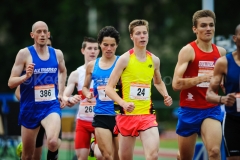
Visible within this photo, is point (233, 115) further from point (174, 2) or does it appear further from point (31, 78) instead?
point (174, 2)

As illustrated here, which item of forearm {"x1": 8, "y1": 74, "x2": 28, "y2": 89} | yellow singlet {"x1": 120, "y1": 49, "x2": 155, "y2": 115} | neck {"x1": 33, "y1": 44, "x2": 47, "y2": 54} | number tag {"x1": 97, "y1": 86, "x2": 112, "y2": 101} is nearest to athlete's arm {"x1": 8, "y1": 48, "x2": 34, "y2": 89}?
forearm {"x1": 8, "y1": 74, "x2": 28, "y2": 89}

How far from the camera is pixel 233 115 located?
8.27 m

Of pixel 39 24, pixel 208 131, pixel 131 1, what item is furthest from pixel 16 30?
pixel 208 131

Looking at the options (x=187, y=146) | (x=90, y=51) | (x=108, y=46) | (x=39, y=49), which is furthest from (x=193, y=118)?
(x=90, y=51)

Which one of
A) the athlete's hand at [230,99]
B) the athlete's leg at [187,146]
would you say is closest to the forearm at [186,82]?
the athlete's leg at [187,146]

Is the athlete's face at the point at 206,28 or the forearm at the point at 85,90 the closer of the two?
the athlete's face at the point at 206,28

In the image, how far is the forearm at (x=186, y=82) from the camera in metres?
9.04

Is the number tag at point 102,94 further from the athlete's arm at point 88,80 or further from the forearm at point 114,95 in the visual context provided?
the forearm at point 114,95

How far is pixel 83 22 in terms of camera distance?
3409 cm

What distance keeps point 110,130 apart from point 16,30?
79.8 feet

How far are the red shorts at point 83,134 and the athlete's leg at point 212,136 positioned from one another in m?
2.73

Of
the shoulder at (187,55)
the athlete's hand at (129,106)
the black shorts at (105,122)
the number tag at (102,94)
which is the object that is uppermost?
the shoulder at (187,55)

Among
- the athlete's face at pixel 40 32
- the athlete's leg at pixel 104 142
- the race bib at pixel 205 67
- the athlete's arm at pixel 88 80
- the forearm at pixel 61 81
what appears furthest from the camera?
the forearm at pixel 61 81

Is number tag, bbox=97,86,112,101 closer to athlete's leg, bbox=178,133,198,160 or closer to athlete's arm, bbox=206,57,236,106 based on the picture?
athlete's leg, bbox=178,133,198,160
